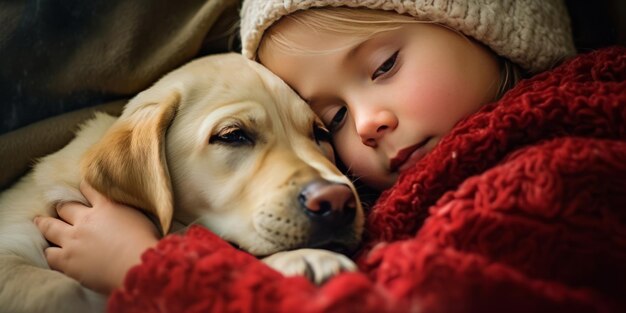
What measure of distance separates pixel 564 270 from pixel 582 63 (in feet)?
1.97

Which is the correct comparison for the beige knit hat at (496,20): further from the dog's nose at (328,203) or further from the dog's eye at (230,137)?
the dog's nose at (328,203)

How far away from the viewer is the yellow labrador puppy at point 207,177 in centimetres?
120

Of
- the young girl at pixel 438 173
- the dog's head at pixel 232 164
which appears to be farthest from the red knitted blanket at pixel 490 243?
the dog's head at pixel 232 164

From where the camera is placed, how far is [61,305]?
1.17 metres

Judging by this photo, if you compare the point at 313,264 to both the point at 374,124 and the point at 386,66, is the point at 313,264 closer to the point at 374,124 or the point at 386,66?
the point at 374,124

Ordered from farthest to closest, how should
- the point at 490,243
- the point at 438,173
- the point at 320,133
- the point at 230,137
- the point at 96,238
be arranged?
the point at 320,133 < the point at 230,137 < the point at 96,238 < the point at 438,173 < the point at 490,243

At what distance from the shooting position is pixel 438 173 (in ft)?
3.88

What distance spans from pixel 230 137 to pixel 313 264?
0.49 meters

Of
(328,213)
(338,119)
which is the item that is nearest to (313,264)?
(328,213)

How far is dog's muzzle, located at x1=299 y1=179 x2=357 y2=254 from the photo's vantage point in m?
1.19

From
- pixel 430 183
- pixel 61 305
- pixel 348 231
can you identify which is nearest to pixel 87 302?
pixel 61 305

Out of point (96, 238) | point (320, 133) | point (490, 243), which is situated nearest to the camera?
point (490, 243)

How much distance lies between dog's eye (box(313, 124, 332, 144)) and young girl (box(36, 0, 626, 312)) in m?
0.03

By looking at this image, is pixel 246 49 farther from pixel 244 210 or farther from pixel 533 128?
pixel 533 128
